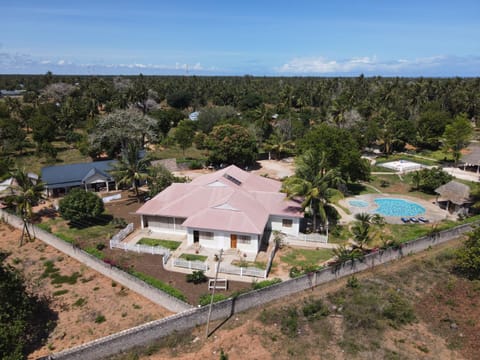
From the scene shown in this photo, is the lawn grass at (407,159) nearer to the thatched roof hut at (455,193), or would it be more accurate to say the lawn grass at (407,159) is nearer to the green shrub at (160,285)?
the thatched roof hut at (455,193)

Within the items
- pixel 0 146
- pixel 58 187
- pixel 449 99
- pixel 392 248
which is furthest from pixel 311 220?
pixel 449 99

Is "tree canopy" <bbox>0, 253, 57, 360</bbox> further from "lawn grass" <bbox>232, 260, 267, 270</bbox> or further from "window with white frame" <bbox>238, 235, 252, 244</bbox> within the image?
"window with white frame" <bbox>238, 235, 252, 244</bbox>

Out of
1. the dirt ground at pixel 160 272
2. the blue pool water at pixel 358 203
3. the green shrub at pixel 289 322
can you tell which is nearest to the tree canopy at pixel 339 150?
the blue pool water at pixel 358 203

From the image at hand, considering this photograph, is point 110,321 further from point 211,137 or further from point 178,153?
point 178,153

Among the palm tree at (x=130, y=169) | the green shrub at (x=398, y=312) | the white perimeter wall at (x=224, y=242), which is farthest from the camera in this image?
the palm tree at (x=130, y=169)

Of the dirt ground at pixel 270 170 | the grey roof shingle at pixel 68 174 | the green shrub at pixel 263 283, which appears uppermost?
the grey roof shingle at pixel 68 174

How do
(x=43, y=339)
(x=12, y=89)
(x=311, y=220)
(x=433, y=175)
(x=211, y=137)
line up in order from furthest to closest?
(x=12, y=89)
(x=211, y=137)
(x=433, y=175)
(x=311, y=220)
(x=43, y=339)
